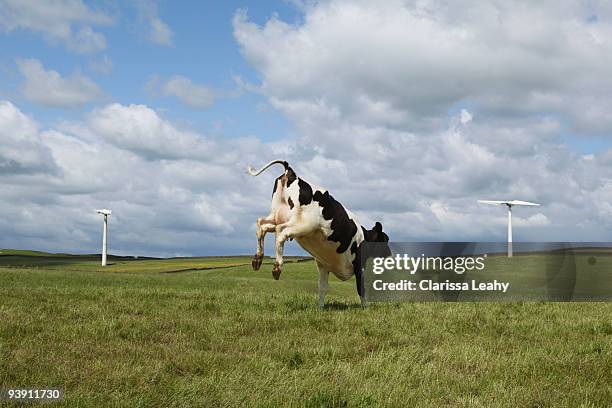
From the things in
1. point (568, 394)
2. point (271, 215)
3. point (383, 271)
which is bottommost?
point (568, 394)

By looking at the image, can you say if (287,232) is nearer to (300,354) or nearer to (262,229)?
(262,229)

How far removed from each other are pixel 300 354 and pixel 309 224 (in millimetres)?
4412

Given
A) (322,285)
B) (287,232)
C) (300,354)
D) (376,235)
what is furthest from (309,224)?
(300,354)

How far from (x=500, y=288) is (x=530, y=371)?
7592mm

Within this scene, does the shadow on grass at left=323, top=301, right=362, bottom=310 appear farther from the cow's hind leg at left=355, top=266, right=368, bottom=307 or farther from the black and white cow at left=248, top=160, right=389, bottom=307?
the black and white cow at left=248, top=160, right=389, bottom=307

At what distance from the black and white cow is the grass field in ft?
4.32

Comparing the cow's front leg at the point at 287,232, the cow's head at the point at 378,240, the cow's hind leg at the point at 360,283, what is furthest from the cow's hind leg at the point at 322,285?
the cow's front leg at the point at 287,232

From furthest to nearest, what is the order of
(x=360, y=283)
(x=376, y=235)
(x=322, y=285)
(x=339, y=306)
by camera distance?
(x=339, y=306) → (x=376, y=235) → (x=360, y=283) → (x=322, y=285)

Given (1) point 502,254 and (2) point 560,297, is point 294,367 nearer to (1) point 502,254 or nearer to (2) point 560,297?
(1) point 502,254

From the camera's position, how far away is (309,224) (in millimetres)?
13195

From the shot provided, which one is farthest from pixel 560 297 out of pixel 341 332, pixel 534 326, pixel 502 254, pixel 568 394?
pixel 568 394

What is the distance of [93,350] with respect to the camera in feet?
30.3

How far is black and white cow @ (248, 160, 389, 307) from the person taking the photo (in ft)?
42.8

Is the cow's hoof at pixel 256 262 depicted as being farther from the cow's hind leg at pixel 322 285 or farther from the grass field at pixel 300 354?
the cow's hind leg at pixel 322 285
